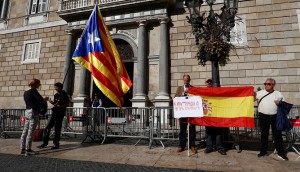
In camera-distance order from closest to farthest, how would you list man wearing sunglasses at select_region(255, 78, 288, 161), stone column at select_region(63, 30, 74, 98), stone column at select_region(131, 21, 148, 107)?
man wearing sunglasses at select_region(255, 78, 288, 161)
stone column at select_region(131, 21, 148, 107)
stone column at select_region(63, 30, 74, 98)

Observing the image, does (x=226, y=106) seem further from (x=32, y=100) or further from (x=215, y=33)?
(x=32, y=100)

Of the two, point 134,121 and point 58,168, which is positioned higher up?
point 134,121

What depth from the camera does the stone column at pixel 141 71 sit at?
1212 cm

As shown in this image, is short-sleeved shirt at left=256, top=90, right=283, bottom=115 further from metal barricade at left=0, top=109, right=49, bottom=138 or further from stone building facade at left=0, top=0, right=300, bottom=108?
metal barricade at left=0, top=109, right=49, bottom=138

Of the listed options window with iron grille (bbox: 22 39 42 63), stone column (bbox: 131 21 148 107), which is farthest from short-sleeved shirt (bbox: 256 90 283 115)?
window with iron grille (bbox: 22 39 42 63)

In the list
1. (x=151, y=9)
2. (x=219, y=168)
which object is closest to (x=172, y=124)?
(x=219, y=168)

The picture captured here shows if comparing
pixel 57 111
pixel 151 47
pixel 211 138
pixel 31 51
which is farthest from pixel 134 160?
pixel 31 51

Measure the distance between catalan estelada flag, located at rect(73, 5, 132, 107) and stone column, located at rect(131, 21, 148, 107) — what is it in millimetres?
5159

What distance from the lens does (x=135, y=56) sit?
13.3m

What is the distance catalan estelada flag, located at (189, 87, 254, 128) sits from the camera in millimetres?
6016

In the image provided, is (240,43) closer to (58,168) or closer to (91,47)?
(91,47)

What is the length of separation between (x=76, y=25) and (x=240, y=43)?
9.38 metres

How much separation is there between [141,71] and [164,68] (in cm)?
124

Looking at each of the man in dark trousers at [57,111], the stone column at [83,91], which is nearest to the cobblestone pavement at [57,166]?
the man in dark trousers at [57,111]
